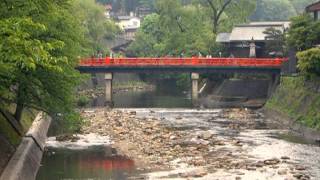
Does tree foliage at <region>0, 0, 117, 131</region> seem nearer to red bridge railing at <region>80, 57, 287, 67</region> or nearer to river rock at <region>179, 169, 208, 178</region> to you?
river rock at <region>179, 169, 208, 178</region>

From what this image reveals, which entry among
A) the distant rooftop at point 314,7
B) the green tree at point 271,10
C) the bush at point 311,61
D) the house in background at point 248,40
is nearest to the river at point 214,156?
the bush at point 311,61

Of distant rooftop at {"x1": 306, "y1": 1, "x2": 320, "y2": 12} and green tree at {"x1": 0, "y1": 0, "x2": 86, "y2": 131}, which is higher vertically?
distant rooftop at {"x1": 306, "y1": 1, "x2": 320, "y2": 12}

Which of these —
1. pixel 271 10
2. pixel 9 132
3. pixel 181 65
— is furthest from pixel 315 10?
pixel 271 10

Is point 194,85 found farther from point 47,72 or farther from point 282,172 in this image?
point 47,72

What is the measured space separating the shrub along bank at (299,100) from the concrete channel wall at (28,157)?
68.2 feet

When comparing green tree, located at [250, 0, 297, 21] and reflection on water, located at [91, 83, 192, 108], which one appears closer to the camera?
reflection on water, located at [91, 83, 192, 108]

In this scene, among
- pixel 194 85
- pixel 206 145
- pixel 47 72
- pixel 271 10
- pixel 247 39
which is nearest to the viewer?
pixel 47 72

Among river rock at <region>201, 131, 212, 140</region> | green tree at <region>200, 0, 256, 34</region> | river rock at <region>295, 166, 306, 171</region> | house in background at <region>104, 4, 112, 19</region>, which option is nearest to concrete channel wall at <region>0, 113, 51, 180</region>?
river rock at <region>201, 131, 212, 140</region>

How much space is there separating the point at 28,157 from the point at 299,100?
3018 cm

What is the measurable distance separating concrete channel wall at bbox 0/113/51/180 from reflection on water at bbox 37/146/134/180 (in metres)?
0.66

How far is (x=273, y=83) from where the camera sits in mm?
71812

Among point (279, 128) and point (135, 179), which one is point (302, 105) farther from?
point (135, 179)

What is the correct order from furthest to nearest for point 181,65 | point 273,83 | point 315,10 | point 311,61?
point 181,65 → point 273,83 → point 315,10 → point 311,61

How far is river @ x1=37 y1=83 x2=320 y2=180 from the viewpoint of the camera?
3167 cm
